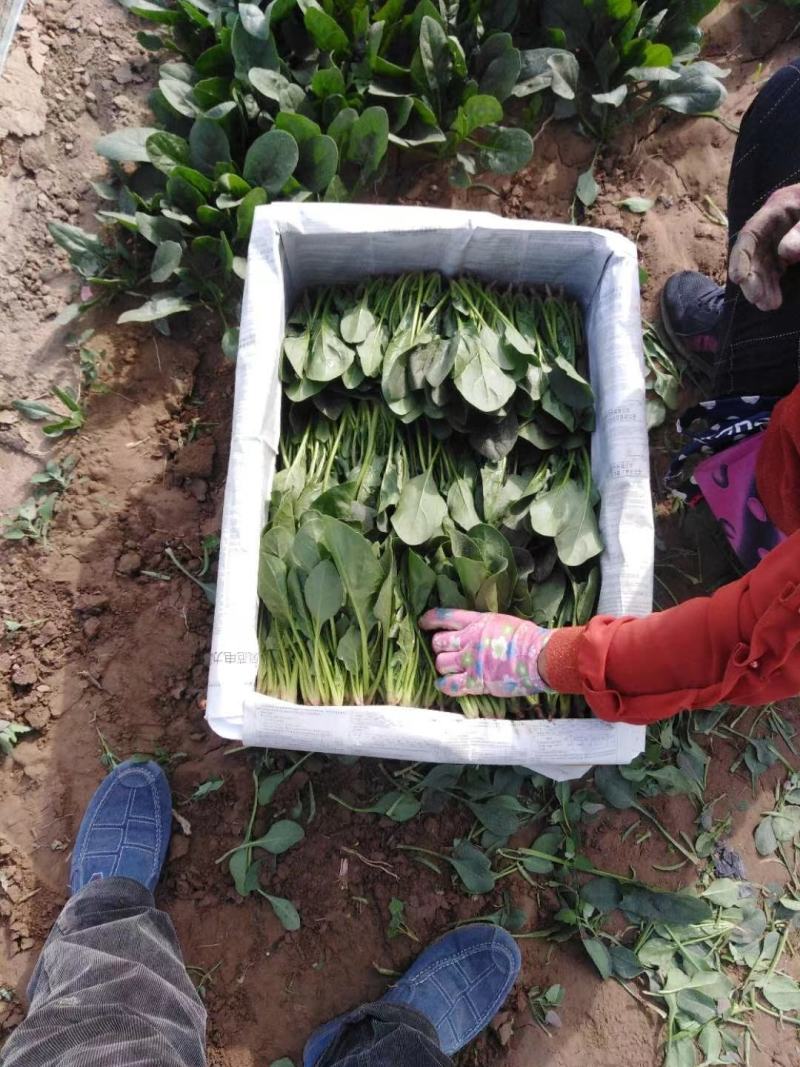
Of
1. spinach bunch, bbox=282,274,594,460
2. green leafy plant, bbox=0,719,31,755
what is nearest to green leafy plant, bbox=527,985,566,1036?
spinach bunch, bbox=282,274,594,460

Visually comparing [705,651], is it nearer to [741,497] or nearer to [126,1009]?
[741,497]

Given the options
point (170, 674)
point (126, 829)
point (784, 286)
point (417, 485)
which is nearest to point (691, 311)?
point (784, 286)

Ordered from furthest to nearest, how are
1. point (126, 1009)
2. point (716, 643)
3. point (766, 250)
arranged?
point (126, 1009), point (766, 250), point (716, 643)

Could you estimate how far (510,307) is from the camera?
1719mm

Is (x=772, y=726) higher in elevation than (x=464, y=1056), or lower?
higher

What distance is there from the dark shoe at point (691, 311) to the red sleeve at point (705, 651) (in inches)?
41.3

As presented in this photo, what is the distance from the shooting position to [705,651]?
1.14 metres

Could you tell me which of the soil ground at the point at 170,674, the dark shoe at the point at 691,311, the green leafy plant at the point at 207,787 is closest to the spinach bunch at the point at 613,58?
the soil ground at the point at 170,674

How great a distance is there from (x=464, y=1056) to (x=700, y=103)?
2588 mm

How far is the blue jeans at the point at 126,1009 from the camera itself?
1.41 m

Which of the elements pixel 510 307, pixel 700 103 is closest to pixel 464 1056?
pixel 510 307

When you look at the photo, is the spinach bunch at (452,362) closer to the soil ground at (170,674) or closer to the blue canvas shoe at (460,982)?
the soil ground at (170,674)

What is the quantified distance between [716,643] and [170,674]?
1295mm

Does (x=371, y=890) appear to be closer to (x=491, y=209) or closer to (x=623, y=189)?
(x=491, y=209)
